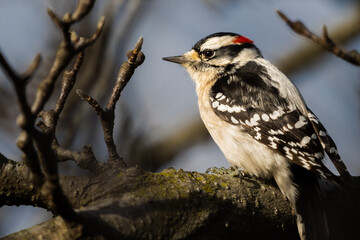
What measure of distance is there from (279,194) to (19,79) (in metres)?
2.69

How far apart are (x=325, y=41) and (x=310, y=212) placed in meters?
2.14

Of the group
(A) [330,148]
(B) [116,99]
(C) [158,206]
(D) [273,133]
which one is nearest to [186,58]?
(D) [273,133]

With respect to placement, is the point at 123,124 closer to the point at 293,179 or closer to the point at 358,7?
the point at 293,179

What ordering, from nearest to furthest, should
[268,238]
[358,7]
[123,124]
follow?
[268,238]
[358,7]
[123,124]

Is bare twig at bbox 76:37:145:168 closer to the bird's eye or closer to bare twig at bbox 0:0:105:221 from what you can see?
bare twig at bbox 0:0:105:221

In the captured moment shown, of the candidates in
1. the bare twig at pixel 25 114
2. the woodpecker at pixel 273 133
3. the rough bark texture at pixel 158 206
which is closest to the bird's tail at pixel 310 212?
the woodpecker at pixel 273 133

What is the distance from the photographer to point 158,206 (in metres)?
2.84

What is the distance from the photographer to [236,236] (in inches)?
126

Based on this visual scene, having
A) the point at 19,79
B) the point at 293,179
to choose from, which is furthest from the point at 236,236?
the point at 19,79

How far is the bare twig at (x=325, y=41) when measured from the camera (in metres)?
2.00

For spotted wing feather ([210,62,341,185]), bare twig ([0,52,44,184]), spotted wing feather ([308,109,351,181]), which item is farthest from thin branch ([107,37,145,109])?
spotted wing feather ([308,109,351,181])

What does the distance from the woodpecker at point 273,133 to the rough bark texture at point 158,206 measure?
359 millimetres

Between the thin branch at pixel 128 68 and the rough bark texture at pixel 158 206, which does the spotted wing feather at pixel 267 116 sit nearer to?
the rough bark texture at pixel 158 206

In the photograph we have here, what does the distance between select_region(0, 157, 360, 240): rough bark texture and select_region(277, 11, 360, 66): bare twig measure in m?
1.37
